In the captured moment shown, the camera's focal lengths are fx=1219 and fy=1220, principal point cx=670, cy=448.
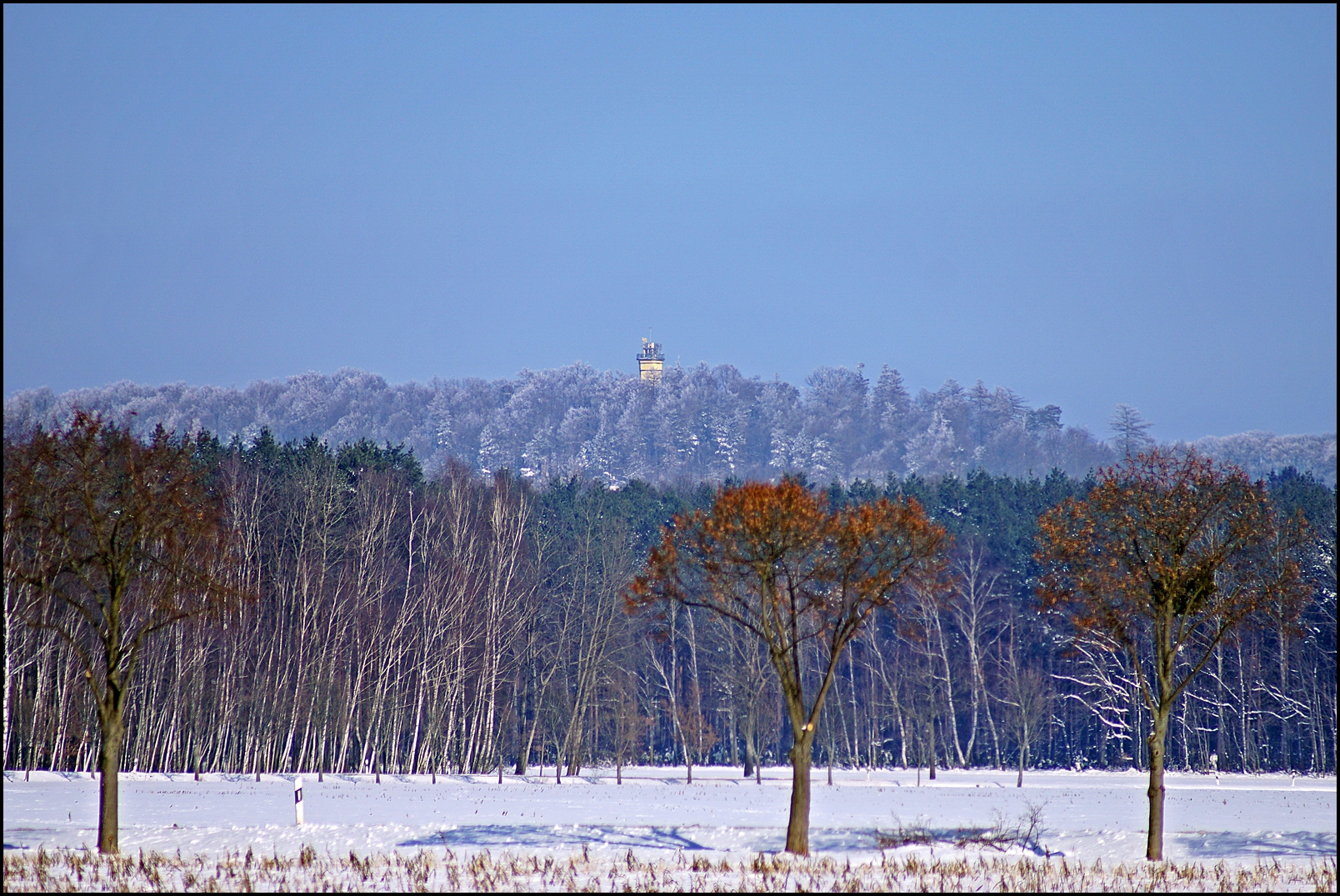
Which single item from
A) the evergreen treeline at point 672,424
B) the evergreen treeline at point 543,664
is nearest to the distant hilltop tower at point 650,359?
the evergreen treeline at point 672,424

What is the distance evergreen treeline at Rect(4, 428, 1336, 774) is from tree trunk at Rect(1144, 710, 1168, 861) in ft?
71.7

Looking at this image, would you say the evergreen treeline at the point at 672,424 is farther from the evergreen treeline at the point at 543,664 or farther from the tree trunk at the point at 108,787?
the tree trunk at the point at 108,787

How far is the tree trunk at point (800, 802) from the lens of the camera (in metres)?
21.5

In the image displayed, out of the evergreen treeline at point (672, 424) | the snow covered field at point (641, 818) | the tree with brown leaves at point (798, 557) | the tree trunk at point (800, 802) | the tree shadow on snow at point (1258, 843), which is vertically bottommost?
the snow covered field at point (641, 818)

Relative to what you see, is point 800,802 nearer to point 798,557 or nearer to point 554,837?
point 798,557

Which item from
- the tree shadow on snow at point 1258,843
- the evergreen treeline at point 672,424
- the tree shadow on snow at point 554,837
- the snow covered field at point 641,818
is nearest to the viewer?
the snow covered field at point 641,818

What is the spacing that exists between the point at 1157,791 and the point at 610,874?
33.3 feet

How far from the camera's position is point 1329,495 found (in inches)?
2292

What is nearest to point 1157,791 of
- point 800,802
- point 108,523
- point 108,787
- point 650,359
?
point 800,802

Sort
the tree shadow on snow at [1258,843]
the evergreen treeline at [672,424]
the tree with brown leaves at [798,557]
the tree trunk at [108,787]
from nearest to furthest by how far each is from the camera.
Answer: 1. the tree trunk at [108,787]
2. the tree with brown leaves at [798,557]
3. the tree shadow on snow at [1258,843]
4. the evergreen treeline at [672,424]

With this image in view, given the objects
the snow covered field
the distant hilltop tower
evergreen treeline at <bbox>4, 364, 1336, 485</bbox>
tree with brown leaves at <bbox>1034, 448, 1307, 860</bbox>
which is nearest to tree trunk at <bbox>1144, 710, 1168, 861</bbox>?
tree with brown leaves at <bbox>1034, 448, 1307, 860</bbox>

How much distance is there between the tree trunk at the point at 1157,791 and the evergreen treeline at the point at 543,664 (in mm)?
21862

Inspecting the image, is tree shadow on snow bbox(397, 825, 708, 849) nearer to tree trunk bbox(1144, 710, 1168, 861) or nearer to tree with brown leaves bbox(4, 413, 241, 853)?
tree with brown leaves bbox(4, 413, 241, 853)

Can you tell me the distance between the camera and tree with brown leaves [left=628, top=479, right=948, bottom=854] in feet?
71.8
